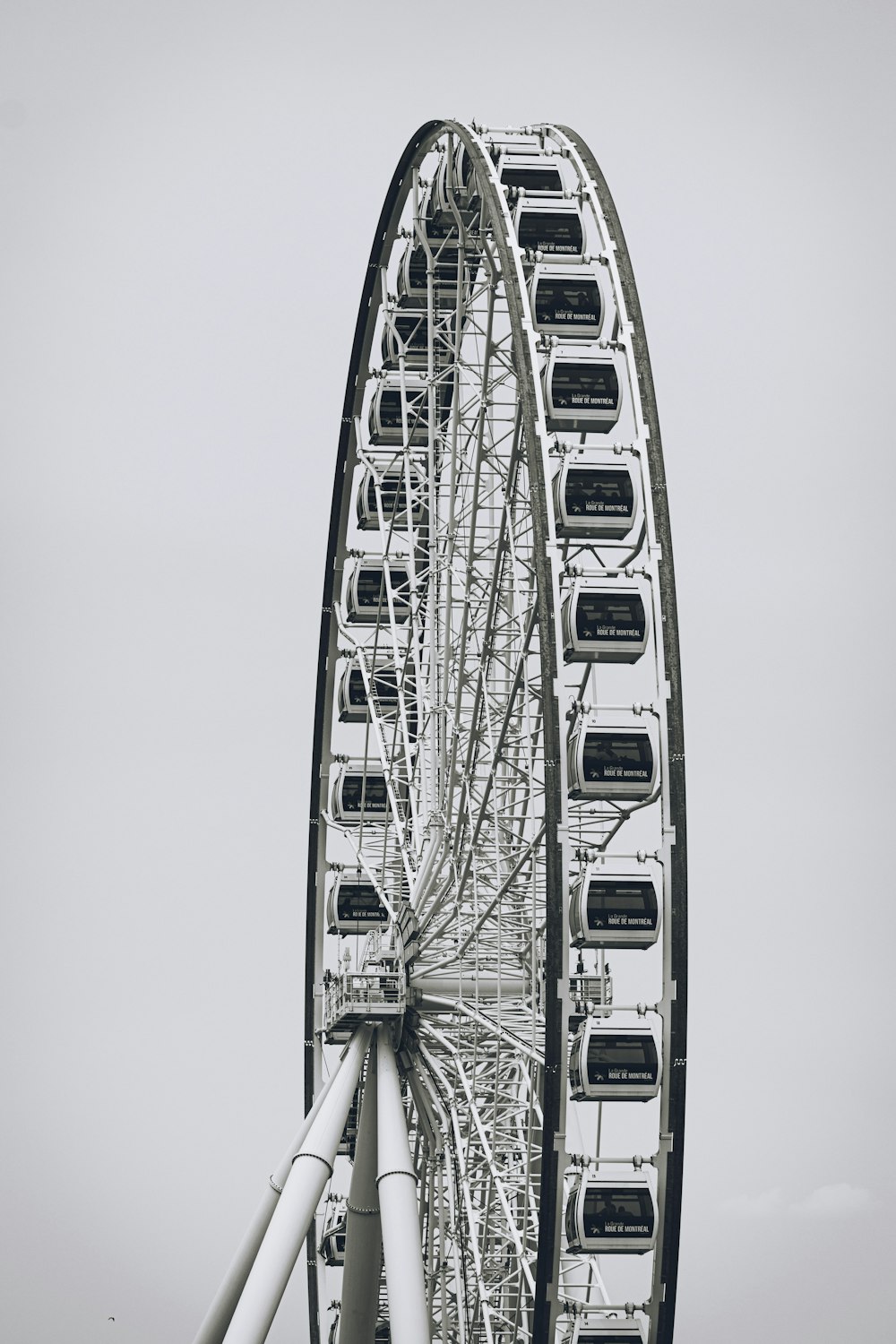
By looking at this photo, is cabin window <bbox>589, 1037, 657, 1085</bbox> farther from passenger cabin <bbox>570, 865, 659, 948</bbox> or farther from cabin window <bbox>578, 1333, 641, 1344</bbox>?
cabin window <bbox>578, 1333, 641, 1344</bbox>

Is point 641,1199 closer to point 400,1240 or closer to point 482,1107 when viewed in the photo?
point 400,1240

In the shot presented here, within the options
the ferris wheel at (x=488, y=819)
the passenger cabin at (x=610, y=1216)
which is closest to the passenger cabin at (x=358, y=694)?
the ferris wheel at (x=488, y=819)

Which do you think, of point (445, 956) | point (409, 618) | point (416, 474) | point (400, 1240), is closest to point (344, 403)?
point (416, 474)

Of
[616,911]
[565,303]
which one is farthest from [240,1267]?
[565,303]

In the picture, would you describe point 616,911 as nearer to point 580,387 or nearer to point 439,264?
point 580,387

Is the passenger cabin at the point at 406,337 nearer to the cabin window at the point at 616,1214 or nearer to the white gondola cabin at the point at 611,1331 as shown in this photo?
the cabin window at the point at 616,1214

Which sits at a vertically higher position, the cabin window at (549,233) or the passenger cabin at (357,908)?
the cabin window at (549,233)
